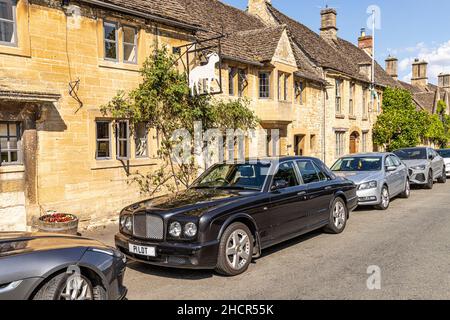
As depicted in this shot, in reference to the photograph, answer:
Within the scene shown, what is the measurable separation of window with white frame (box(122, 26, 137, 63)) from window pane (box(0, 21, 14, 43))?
9.74ft

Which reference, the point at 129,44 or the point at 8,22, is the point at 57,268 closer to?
the point at 8,22

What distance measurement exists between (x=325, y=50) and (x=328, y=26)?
4931 mm

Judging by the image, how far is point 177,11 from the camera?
40.6ft

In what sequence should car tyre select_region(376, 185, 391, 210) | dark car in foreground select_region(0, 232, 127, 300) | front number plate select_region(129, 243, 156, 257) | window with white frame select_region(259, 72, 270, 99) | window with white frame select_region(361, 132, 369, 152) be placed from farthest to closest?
window with white frame select_region(361, 132, 369, 152), window with white frame select_region(259, 72, 270, 99), car tyre select_region(376, 185, 391, 210), front number plate select_region(129, 243, 156, 257), dark car in foreground select_region(0, 232, 127, 300)

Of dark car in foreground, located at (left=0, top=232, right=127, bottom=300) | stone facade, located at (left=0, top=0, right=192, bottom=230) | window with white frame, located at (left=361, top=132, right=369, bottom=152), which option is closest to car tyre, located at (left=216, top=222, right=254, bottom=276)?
dark car in foreground, located at (left=0, top=232, right=127, bottom=300)

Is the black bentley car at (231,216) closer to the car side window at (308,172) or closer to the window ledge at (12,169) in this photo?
the car side window at (308,172)

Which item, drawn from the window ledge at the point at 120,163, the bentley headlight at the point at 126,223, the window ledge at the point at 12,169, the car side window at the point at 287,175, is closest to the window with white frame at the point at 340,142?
the window ledge at the point at 120,163

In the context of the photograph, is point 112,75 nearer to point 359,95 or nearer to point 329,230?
point 329,230

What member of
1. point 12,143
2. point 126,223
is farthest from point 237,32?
point 126,223

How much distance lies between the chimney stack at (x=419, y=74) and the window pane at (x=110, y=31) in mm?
51049

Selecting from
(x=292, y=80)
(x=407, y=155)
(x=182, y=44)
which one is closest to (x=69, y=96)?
(x=182, y=44)

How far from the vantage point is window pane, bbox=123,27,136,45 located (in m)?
10.8

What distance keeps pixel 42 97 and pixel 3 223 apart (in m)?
2.75

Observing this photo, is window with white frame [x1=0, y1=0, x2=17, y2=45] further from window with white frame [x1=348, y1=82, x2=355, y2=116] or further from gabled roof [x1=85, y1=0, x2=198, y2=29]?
window with white frame [x1=348, y1=82, x2=355, y2=116]
